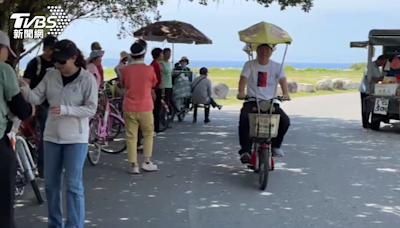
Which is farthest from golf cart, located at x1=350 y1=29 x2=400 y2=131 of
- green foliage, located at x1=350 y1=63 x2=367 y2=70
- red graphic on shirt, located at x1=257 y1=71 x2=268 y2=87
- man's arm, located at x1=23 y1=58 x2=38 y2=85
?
green foliage, located at x1=350 y1=63 x2=367 y2=70

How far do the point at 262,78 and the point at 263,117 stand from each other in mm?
643

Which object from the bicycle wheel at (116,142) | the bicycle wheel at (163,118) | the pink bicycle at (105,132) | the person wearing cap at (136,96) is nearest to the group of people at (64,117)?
the person wearing cap at (136,96)

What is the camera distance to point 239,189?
7312 mm

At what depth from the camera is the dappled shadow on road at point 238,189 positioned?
236 inches

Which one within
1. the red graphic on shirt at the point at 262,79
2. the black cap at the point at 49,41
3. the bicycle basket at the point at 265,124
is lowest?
the bicycle basket at the point at 265,124

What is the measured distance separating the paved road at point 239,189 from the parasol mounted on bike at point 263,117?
1.11 feet

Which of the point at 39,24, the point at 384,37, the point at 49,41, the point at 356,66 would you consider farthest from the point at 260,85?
the point at 356,66

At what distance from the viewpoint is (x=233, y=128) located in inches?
539

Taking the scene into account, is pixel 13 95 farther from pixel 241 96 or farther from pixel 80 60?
pixel 241 96

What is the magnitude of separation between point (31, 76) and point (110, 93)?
561 cm

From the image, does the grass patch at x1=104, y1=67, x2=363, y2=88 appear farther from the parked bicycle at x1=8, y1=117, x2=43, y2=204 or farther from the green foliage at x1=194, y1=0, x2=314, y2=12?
the parked bicycle at x1=8, y1=117, x2=43, y2=204

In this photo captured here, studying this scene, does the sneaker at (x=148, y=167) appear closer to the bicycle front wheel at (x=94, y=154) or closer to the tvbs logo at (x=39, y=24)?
the bicycle front wheel at (x=94, y=154)

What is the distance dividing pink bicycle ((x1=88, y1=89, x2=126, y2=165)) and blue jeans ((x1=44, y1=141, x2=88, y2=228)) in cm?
365

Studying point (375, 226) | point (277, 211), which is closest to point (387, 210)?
point (375, 226)
